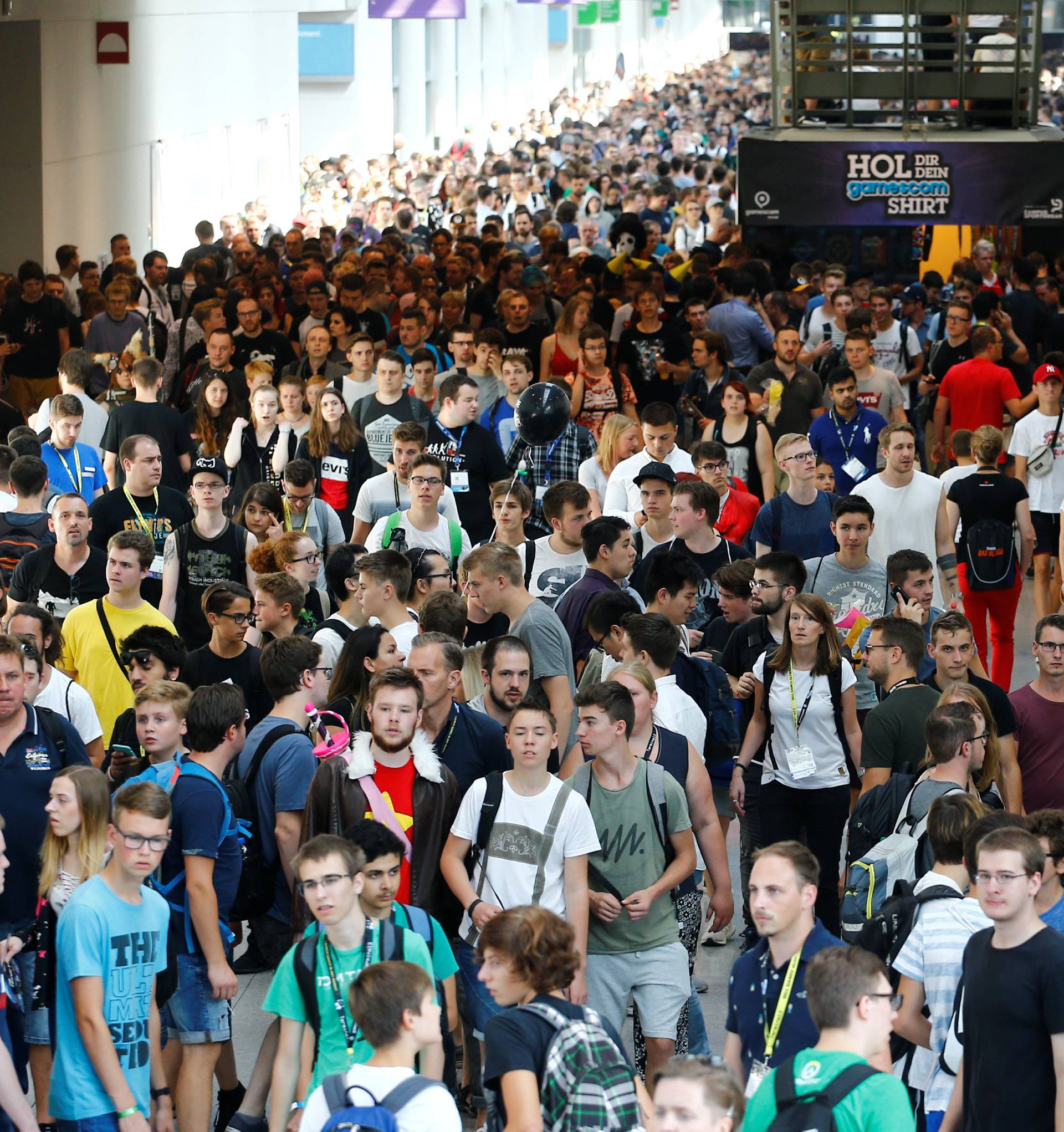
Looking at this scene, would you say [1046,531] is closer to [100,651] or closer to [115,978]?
[100,651]

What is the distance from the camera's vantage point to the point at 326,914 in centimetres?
473

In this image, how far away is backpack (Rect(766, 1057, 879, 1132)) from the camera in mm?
3797

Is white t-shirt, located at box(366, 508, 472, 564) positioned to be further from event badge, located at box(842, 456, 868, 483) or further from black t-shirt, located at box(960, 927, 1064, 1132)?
black t-shirt, located at box(960, 927, 1064, 1132)

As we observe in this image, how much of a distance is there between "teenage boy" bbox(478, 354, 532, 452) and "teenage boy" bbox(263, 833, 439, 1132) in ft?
20.6

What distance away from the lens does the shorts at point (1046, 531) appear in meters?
11.4

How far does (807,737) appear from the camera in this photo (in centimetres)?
700

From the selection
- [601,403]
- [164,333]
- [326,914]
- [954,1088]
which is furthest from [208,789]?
[164,333]

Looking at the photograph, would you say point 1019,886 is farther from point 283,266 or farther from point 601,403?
point 283,266

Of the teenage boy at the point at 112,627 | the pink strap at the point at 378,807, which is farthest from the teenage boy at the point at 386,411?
the pink strap at the point at 378,807

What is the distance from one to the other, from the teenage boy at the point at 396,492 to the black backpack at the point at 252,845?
10.5 feet

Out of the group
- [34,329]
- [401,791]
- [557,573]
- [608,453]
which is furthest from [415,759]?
[34,329]

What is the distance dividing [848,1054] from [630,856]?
172cm

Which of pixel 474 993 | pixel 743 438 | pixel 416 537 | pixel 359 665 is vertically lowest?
pixel 474 993

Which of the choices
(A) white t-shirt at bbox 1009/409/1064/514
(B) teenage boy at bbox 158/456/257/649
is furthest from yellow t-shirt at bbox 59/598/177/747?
(A) white t-shirt at bbox 1009/409/1064/514
